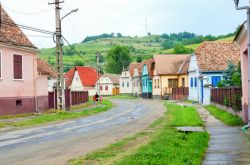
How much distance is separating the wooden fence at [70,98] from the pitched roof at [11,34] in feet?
22.1

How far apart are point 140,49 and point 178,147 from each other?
153483 millimetres

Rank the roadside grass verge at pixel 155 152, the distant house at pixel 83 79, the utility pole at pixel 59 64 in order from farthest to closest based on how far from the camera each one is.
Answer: the distant house at pixel 83 79
the utility pole at pixel 59 64
the roadside grass verge at pixel 155 152

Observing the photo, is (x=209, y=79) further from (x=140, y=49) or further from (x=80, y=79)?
(x=140, y=49)

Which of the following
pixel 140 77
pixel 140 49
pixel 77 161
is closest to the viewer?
pixel 77 161

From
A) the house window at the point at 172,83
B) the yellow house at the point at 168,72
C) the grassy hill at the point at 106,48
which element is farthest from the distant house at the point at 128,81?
the grassy hill at the point at 106,48

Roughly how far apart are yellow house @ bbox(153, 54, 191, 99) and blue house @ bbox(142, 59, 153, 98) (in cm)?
533

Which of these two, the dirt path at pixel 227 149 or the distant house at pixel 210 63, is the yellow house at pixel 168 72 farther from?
the dirt path at pixel 227 149

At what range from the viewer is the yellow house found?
6662 centimetres

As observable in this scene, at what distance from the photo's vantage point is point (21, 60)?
112 ft

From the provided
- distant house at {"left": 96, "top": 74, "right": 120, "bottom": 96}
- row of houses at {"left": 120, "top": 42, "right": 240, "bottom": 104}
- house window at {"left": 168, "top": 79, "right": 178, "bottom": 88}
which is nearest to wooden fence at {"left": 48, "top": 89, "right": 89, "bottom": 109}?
row of houses at {"left": 120, "top": 42, "right": 240, "bottom": 104}

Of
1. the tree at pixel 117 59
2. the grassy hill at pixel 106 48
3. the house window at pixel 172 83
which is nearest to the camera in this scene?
the house window at pixel 172 83

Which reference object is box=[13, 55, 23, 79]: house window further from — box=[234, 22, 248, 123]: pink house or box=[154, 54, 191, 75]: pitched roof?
box=[154, 54, 191, 75]: pitched roof

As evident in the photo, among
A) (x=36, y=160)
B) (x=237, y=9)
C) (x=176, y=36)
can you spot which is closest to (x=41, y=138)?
(x=36, y=160)

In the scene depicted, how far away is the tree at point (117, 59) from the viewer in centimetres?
13512
